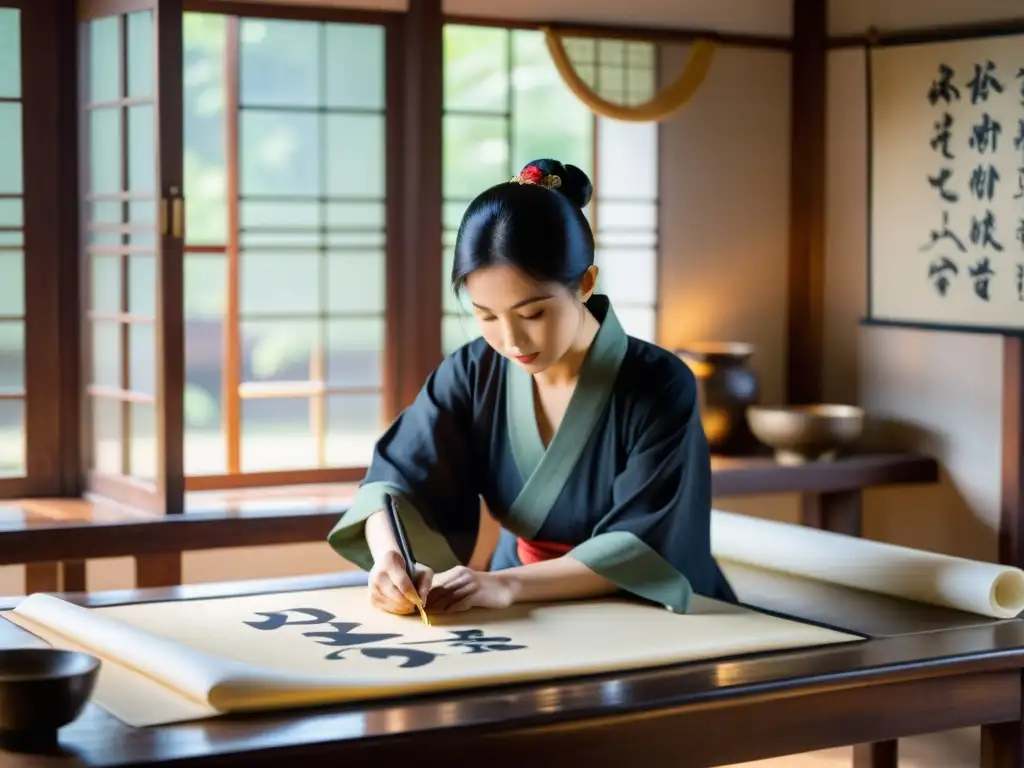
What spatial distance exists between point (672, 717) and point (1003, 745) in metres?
0.58

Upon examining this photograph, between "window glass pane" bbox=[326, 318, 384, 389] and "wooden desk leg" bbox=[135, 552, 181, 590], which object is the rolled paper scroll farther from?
"window glass pane" bbox=[326, 318, 384, 389]

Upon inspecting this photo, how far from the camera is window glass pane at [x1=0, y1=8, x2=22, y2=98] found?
4297 millimetres

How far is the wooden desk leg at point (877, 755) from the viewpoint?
283cm

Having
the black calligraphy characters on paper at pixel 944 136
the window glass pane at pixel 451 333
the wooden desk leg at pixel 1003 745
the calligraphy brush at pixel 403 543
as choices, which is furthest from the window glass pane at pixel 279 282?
the wooden desk leg at pixel 1003 745

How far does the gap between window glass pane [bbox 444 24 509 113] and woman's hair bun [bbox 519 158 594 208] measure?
8.18 ft

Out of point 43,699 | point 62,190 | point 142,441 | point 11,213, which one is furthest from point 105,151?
point 43,699

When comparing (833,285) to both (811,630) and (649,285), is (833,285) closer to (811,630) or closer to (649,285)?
(649,285)

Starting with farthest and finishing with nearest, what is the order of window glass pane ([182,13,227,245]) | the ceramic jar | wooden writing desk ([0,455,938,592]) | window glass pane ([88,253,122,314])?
the ceramic jar
window glass pane ([182,13,227,245])
window glass pane ([88,253,122,314])
wooden writing desk ([0,455,938,592])

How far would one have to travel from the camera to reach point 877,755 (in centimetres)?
286

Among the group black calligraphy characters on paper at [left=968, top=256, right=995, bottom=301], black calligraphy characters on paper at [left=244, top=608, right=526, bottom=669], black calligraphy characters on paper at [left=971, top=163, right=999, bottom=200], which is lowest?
black calligraphy characters on paper at [left=244, top=608, right=526, bottom=669]

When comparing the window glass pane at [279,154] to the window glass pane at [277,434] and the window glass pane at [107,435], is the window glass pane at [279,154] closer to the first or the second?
the window glass pane at [277,434]

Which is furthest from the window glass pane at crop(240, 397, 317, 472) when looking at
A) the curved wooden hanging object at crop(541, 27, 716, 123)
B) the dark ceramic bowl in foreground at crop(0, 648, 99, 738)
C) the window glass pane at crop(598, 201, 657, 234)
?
the dark ceramic bowl in foreground at crop(0, 648, 99, 738)

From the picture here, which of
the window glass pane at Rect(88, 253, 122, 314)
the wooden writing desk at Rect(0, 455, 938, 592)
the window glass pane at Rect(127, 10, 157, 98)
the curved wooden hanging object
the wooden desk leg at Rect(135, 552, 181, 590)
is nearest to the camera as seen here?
the wooden writing desk at Rect(0, 455, 938, 592)

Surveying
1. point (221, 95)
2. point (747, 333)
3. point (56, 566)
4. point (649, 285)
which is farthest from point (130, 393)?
point (747, 333)
